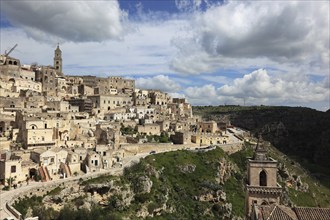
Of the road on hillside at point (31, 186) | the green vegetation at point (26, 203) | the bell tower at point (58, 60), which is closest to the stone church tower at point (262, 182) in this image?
the road on hillside at point (31, 186)

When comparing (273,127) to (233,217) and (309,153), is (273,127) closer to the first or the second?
(309,153)

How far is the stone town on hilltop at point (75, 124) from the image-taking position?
5191cm

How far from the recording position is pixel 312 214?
81.1 ft

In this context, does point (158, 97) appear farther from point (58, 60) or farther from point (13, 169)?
point (13, 169)

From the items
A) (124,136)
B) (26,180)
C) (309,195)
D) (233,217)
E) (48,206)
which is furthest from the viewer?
A: (309,195)

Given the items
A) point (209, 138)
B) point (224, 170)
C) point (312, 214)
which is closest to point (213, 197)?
point (224, 170)

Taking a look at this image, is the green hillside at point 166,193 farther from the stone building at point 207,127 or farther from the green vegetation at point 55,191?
the stone building at point 207,127

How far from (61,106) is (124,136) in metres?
15.7

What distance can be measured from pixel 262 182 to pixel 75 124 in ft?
141

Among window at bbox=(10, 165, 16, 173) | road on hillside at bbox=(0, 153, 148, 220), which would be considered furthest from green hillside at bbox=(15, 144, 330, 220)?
window at bbox=(10, 165, 16, 173)

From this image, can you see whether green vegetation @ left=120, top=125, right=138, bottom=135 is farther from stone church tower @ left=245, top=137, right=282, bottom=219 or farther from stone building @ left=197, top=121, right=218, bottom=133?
stone church tower @ left=245, top=137, right=282, bottom=219

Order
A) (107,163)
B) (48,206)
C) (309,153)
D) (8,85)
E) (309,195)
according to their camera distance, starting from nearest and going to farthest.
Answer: (48,206) < (107,163) < (8,85) < (309,195) < (309,153)

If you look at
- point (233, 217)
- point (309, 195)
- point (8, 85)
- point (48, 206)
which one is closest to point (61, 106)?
point (8, 85)

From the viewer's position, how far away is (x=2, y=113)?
201 feet
